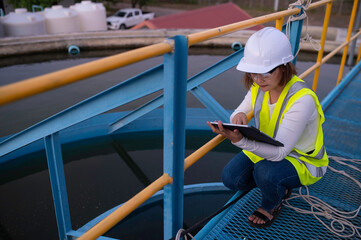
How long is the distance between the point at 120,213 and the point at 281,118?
2.93 ft

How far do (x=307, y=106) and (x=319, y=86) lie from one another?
6.08 meters

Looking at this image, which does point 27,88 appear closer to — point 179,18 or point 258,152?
point 258,152

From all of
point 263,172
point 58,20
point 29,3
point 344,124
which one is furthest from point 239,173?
point 29,3

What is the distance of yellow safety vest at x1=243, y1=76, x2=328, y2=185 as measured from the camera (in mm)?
1543

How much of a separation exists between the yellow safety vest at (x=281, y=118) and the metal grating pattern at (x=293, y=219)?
0.25 metres

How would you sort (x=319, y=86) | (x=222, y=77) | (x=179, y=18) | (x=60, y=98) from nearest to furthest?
(x=60, y=98)
(x=319, y=86)
(x=222, y=77)
(x=179, y=18)

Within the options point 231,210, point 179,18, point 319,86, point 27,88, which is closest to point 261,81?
point 231,210

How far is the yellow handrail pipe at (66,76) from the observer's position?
0.69 meters

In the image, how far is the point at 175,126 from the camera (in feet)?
3.98

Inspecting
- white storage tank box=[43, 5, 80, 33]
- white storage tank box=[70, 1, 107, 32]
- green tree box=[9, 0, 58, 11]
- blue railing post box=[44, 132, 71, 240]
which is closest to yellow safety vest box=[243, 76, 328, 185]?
blue railing post box=[44, 132, 71, 240]

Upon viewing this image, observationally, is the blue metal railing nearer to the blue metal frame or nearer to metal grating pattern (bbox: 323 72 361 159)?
the blue metal frame

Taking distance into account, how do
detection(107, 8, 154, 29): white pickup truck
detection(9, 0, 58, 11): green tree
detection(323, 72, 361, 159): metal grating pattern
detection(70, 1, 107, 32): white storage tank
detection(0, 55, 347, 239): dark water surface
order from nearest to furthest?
detection(323, 72, 361, 159): metal grating pattern, detection(0, 55, 347, 239): dark water surface, detection(70, 1, 107, 32): white storage tank, detection(9, 0, 58, 11): green tree, detection(107, 8, 154, 29): white pickup truck

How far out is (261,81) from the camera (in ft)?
4.98

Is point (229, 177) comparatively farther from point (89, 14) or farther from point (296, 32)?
point (89, 14)
